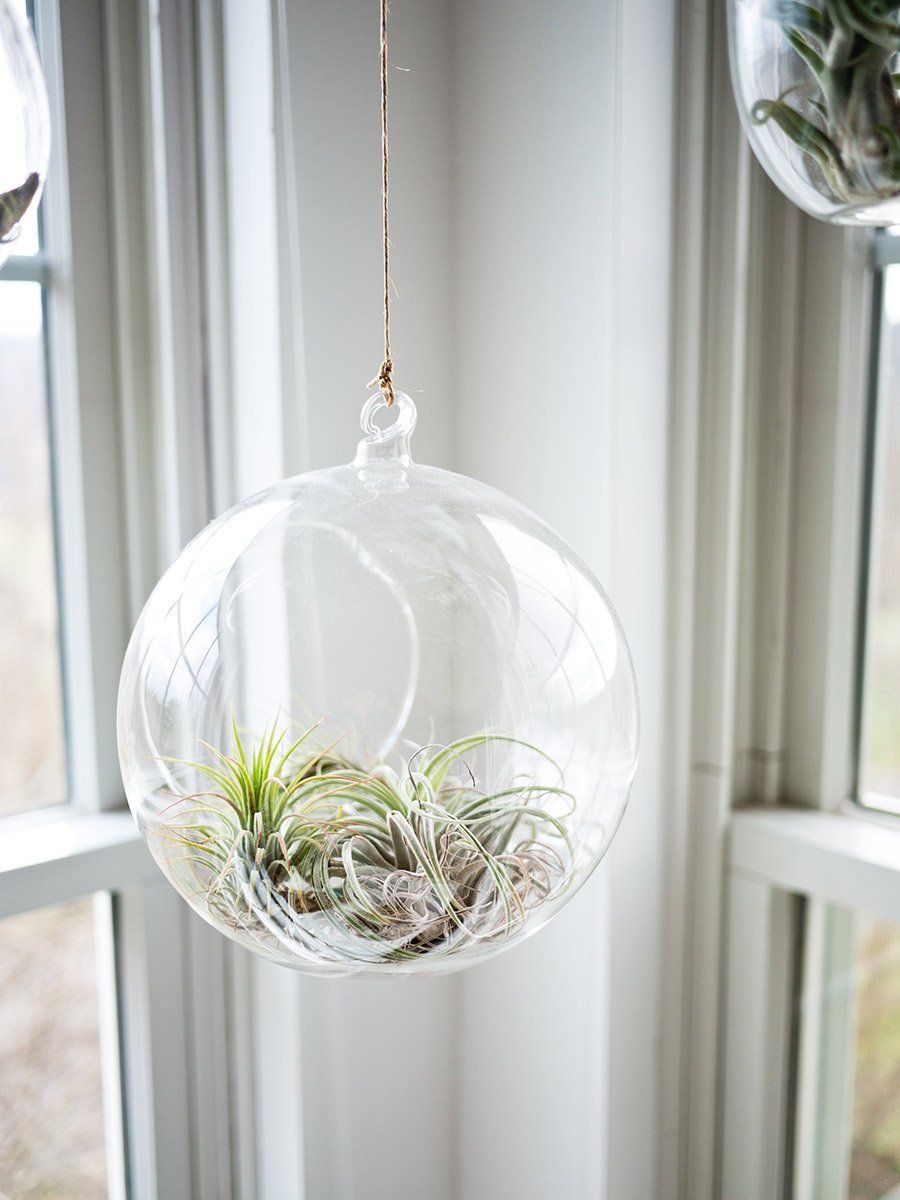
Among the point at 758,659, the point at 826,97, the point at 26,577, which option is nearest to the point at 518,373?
the point at 758,659

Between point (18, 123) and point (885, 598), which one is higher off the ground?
point (18, 123)

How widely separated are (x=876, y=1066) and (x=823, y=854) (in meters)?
0.26

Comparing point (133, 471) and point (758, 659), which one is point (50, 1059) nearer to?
point (133, 471)

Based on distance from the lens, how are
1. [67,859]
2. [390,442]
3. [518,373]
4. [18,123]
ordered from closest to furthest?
[18,123] < [390,442] < [67,859] < [518,373]

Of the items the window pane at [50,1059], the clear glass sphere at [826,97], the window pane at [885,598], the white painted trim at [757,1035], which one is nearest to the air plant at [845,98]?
the clear glass sphere at [826,97]

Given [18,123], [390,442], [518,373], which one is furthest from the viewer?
[518,373]

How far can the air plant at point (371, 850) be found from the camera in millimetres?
553

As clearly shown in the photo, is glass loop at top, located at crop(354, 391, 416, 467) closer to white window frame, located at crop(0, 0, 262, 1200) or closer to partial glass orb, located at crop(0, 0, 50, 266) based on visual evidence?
partial glass orb, located at crop(0, 0, 50, 266)

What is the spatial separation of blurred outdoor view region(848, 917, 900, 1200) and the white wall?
0.21 m

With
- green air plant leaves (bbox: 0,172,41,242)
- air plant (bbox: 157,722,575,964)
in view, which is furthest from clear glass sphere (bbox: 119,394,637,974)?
green air plant leaves (bbox: 0,172,41,242)

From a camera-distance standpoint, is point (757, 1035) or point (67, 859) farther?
point (757, 1035)

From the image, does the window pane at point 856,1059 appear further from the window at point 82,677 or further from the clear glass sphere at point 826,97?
the clear glass sphere at point 826,97

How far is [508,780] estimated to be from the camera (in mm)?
592

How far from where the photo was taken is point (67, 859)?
3.44 feet
